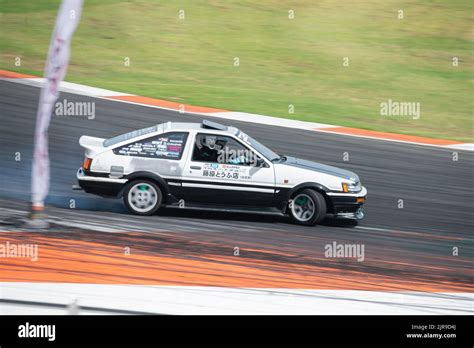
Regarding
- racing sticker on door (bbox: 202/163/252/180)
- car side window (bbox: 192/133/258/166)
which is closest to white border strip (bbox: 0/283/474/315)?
racing sticker on door (bbox: 202/163/252/180)

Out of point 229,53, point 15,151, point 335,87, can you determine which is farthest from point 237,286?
point 229,53

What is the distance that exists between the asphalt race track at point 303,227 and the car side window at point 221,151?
956 millimetres

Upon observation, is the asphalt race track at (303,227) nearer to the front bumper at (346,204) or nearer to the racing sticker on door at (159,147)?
the front bumper at (346,204)

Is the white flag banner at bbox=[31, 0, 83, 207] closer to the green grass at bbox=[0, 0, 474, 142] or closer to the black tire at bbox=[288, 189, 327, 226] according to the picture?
the black tire at bbox=[288, 189, 327, 226]

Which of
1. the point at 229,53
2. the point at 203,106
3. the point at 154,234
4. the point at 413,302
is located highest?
the point at 229,53

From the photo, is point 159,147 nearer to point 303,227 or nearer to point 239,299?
point 303,227

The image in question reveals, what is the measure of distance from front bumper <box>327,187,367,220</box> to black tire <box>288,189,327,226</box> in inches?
6.4

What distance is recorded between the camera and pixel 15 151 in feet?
47.1

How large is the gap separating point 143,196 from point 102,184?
2.15ft

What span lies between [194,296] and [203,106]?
10.3 m

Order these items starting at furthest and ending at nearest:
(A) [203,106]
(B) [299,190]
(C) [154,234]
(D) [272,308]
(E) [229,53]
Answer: (E) [229,53]
(A) [203,106]
(B) [299,190]
(C) [154,234]
(D) [272,308]

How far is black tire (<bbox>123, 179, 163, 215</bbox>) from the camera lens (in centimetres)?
1138

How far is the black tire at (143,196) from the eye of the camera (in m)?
11.4
